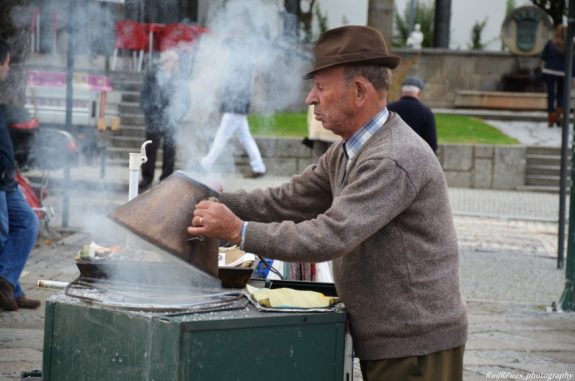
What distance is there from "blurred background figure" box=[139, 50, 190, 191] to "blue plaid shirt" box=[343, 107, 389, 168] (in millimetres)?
3362

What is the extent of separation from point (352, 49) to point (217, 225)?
0.68 m

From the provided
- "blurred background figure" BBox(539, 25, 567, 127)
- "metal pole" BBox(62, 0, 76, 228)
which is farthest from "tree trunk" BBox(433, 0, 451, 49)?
"metal pole" BBox(62, 0, 76, 228)

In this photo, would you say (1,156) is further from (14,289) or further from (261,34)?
(261,34)

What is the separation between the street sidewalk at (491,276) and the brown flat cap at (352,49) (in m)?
2.47

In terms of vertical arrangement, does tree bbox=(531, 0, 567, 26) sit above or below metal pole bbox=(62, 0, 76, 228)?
above

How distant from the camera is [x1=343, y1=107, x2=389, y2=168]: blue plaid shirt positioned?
10.6 feet

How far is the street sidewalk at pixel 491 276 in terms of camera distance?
5746 mm

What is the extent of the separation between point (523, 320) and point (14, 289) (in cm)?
335

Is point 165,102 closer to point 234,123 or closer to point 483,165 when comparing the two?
point 234,123

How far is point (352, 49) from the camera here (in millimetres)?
3160

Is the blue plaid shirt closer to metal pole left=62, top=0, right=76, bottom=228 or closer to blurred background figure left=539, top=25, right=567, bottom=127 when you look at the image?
metal pole left=62, top=0, right=76, bottom=228

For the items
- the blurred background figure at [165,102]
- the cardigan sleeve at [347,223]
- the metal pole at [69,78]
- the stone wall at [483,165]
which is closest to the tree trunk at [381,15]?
the stone wall at [483,165]

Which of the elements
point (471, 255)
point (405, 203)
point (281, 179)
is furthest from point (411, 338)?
point (281, 179)

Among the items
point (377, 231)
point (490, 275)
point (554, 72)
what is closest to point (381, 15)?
point (554, 72)
